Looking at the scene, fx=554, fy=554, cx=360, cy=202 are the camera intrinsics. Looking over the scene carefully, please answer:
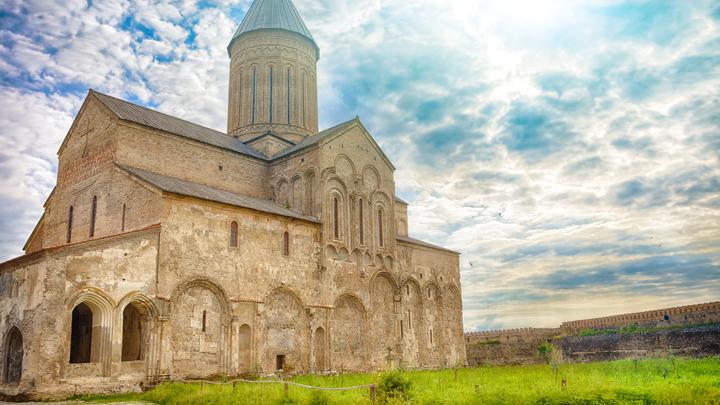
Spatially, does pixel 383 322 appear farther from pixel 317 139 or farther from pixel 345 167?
pixel 317 139

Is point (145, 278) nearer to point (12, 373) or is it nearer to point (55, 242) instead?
point (12, 373)

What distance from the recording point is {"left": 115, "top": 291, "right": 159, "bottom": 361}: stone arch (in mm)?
16109

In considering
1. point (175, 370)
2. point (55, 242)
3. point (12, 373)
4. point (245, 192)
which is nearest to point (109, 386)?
point (175, 370)

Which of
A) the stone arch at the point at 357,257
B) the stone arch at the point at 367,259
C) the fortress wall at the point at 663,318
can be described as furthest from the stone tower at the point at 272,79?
the fortress wall at the point at 663,318

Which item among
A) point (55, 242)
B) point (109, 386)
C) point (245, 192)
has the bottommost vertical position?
point (109, 386)

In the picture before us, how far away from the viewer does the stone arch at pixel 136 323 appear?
1611 cm

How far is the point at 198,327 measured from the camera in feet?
58.4

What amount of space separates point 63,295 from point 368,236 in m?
13.6

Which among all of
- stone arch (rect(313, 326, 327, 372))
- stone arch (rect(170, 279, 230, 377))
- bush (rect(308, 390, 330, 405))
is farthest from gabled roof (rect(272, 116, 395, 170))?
bush (rect(308, 390, 330, 405))

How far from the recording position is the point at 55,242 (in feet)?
72.3

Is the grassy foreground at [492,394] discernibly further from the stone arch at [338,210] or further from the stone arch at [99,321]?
the stone arch at [338,210]

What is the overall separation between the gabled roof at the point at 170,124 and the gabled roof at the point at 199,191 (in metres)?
2.24

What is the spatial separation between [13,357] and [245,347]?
681cm

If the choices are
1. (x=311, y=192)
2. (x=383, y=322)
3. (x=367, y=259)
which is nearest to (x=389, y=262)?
(x=367, y=259)
